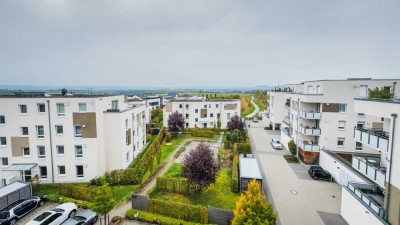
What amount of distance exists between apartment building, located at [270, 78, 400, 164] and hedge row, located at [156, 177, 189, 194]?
1691 centimetres

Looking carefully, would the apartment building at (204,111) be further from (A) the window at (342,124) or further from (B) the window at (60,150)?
(B) the window at (60,150)

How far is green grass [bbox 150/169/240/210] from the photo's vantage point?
19.6 metres

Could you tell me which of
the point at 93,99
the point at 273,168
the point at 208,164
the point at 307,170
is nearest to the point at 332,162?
the point at 307,170

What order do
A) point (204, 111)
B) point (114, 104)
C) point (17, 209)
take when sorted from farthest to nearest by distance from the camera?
1. point (204, 111)
2. point (114, 104)
3. point (17, 209)

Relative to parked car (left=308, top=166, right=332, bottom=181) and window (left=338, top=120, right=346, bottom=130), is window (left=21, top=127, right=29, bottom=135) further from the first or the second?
window (left=338, top=120, right=346, bottom=130)

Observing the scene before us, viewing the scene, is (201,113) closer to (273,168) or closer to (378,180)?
(273,168)

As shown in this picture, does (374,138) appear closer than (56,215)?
Yes

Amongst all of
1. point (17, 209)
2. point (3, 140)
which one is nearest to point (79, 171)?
point (17, 209)

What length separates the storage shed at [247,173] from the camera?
21334 mm

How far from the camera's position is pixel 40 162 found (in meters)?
24.3

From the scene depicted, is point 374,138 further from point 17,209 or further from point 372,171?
point 17,209

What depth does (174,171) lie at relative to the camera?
27.3m

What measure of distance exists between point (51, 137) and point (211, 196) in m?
17.9

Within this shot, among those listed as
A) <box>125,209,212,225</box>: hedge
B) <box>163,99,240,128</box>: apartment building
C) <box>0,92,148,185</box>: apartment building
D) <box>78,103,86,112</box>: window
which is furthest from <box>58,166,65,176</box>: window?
<box>163,99,240,128</box>: apartment building
